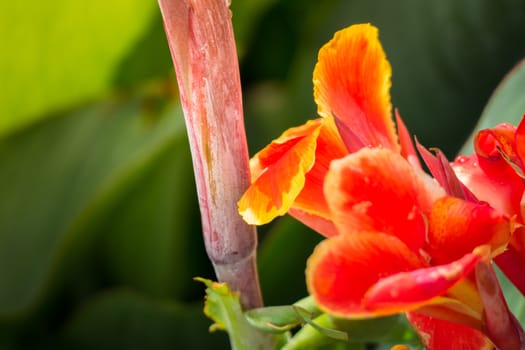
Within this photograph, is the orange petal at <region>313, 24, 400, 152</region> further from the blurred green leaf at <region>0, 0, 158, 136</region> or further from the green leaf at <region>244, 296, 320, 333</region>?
the blurred green leaf at <region>0, 0, 158, 136</region>

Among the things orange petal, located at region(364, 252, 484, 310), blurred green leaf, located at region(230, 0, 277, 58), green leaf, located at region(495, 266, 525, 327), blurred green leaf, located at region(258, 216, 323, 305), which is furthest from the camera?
blurred green leaf, located at region(230, 0, 277, 58)

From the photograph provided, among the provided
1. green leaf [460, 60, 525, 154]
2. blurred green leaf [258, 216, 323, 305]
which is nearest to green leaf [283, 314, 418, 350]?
green leaf [460, 60, 525, 154]

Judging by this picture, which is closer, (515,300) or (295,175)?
(295,175)

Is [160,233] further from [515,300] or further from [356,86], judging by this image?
[356,86]

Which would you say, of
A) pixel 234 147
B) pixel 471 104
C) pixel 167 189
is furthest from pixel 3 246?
pixel 234 147

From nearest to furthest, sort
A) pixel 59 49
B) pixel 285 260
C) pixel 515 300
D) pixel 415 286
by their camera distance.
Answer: pixel 415 286
pixel 515 300
pixel 285 260
pixel 59 49

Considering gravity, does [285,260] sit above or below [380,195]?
below

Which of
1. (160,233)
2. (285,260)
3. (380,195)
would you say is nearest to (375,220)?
(380,195)

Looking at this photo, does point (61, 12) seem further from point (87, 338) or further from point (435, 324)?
point (435, 324)

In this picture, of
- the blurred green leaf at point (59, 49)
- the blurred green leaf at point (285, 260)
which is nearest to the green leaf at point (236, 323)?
the blurred green leaf at point (285, 260)
